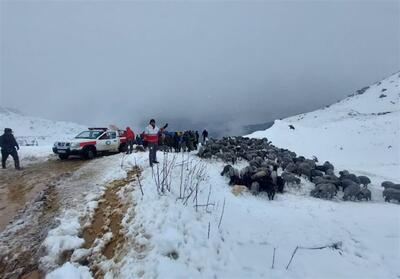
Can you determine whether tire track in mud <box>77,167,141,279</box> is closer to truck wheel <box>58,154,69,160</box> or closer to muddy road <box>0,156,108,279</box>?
muddy road <box>0,156,108,279</box>

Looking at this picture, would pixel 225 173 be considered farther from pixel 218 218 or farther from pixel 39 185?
pixel 39 185

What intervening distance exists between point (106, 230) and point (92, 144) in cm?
1190

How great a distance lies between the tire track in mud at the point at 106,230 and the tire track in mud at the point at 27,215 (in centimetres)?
97

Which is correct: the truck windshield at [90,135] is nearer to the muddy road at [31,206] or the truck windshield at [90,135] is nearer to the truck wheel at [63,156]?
the truck wheel at [63,156]

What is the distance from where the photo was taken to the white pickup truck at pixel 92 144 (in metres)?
16.9

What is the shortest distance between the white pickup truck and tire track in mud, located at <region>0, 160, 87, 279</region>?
9.21ft

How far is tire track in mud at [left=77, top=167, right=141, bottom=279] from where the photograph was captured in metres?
5.77

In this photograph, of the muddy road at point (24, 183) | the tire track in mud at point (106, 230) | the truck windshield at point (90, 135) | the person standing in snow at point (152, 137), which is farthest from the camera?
the truck windshield at point (90, 135)

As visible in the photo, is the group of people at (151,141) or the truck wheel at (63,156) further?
the truck wheel at (63,156)

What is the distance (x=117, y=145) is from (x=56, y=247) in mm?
14324

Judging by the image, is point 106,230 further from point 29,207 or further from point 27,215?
point 29,207

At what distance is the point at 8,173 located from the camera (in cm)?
1431

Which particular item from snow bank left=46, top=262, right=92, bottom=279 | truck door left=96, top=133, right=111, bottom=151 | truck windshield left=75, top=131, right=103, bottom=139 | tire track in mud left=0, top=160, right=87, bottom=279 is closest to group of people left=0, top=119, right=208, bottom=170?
tire track in mud left=0, top=160, right=87, bottom=279

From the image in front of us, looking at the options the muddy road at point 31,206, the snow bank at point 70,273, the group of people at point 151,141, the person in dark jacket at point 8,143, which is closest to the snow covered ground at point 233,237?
the snow bank at point 70,273
